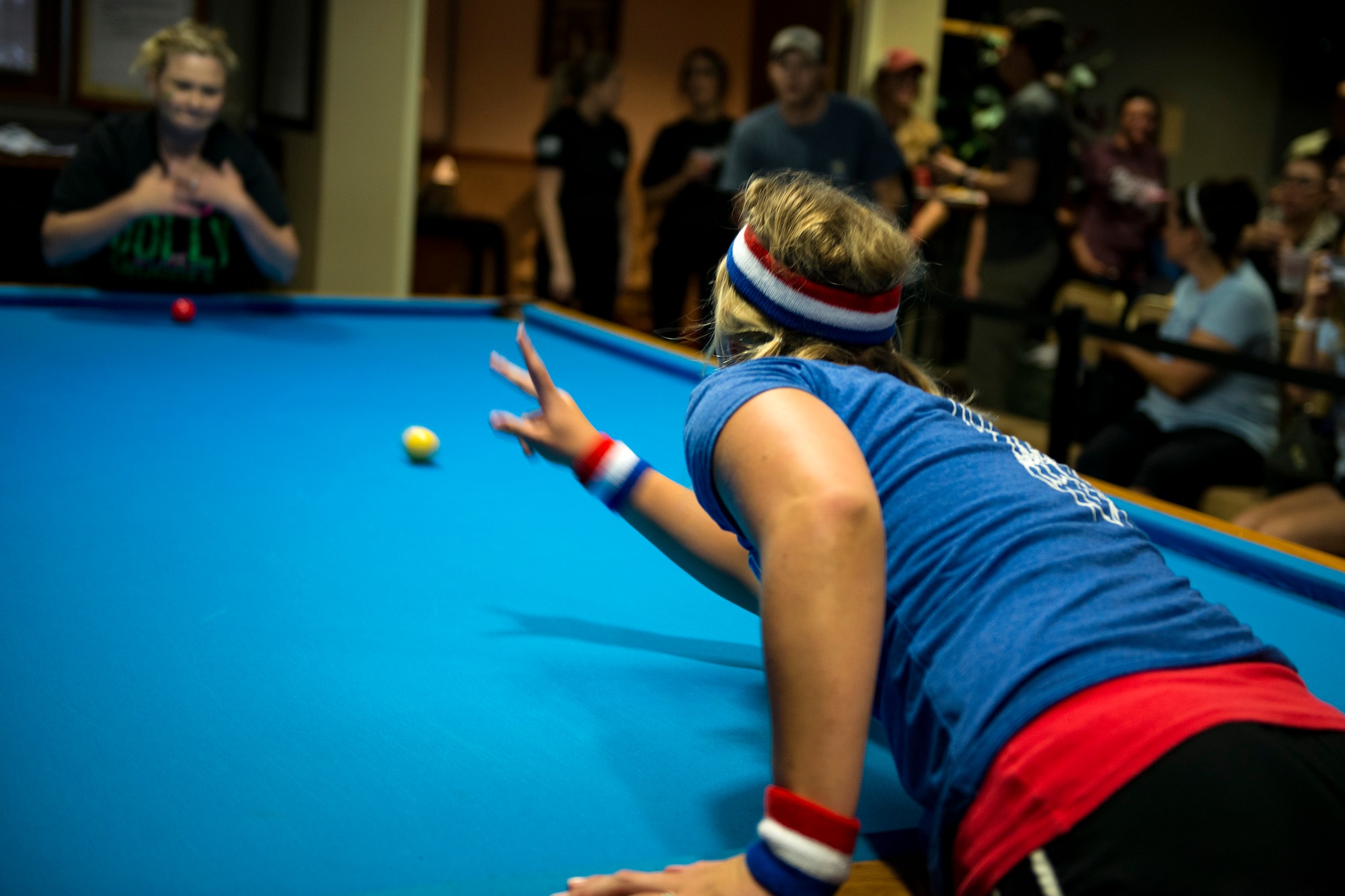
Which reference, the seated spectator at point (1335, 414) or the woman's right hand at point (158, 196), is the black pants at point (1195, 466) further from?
the woman's right hand at point (158, 196)

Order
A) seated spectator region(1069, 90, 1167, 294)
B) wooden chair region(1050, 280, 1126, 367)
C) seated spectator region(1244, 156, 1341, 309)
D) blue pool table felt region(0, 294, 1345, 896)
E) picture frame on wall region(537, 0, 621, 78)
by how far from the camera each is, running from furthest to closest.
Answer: picture frame on wall region(537, 0, 621, 78), seated spectator region(1069, 90, 1167, 294), wooden chair region(1050, 280, 1126, 367), seated spectator region(1244, 156, 1341, 309), blue pool table felt region(0, 294, 1345, 896)

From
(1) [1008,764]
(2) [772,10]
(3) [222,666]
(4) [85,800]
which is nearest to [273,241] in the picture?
(3) [222,666]

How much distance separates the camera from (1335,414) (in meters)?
3.22

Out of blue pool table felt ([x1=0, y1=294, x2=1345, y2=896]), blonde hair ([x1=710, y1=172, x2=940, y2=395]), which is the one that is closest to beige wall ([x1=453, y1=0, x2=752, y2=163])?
blue pool table felt ([x1=0, y1=294, x2=1345, y2=896])

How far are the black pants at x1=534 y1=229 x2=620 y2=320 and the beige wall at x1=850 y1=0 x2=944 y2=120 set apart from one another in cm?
169

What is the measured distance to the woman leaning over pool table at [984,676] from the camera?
83 centimetres

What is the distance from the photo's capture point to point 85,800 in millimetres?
1015

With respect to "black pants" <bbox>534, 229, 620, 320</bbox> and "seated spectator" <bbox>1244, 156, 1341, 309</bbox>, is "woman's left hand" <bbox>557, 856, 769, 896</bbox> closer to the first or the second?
"seated spectator" <bbox>1244, 156, 1341, 309</bbox>

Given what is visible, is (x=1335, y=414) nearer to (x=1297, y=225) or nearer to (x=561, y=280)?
(x=1297, y=225)

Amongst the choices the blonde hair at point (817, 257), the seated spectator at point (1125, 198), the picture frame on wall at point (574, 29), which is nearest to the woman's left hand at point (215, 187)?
the blonde hair at point (817, 257)

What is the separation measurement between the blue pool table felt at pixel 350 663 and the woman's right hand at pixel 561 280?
9.45 feet

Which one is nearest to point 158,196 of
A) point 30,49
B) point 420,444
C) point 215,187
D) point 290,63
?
point 215,187

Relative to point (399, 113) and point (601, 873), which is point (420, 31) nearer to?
point (399, 113)

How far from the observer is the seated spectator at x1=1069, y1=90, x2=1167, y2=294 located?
580cm
